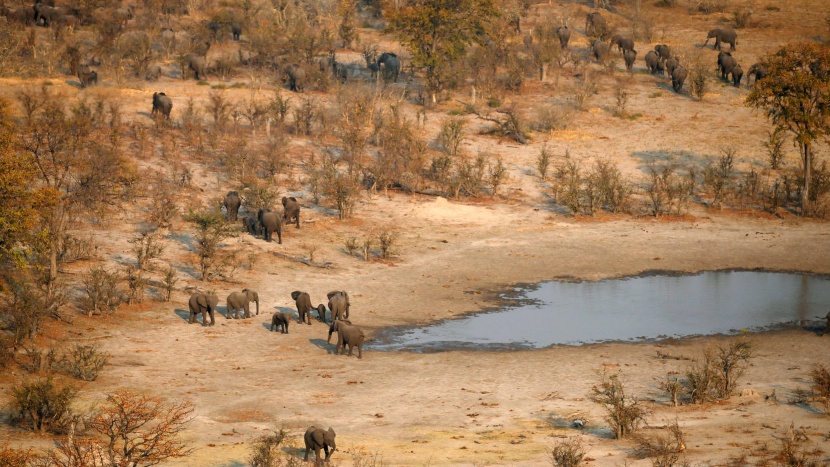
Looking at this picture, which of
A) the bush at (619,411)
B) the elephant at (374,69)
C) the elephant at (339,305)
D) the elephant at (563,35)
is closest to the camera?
the bush at (619,411)

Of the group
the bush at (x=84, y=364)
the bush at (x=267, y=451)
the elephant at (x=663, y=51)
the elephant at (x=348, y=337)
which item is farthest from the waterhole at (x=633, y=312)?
the elephant at (x=663, y=51)

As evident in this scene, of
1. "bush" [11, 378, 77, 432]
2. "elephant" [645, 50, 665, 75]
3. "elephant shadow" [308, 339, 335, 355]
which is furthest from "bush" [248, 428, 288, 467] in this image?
"elephant" [645, 50, 665, 75]

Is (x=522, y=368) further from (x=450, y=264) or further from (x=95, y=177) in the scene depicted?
(x=95, y=177)

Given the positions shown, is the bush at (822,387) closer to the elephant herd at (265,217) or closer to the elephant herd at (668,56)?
the elephant herd at (265,217)

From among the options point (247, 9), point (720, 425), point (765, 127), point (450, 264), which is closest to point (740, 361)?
point (720, 425)

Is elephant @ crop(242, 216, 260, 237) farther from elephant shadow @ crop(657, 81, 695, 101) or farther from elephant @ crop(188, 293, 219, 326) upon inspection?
elephant shadow @ crop(657, 81, 695, 101)

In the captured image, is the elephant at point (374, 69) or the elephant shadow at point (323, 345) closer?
the elephant shadow at point (323, 345)

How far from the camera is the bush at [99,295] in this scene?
2331 cm

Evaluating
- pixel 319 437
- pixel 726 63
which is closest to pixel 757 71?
pixel 726 63

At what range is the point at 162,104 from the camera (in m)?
37.6

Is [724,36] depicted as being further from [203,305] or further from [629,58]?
[203,305]

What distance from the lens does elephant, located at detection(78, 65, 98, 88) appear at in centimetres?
3991

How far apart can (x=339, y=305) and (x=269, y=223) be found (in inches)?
252

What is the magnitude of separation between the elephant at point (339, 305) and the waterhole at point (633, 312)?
1.11 metres
